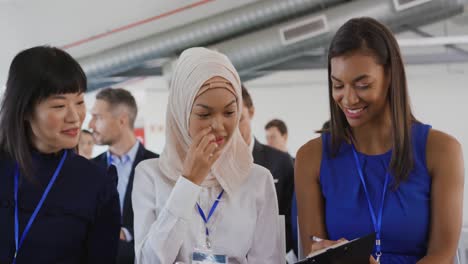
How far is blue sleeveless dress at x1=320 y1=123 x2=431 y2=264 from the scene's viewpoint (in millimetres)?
1874

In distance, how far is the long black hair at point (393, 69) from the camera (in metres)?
1.92

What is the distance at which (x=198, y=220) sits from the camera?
1962 mm

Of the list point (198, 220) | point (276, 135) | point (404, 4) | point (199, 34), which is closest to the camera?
point (198, 220)

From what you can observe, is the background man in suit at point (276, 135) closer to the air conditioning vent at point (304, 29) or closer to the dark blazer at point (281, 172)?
the air conditioning vent at point (304, 29)

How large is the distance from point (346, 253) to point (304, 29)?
5.73 m

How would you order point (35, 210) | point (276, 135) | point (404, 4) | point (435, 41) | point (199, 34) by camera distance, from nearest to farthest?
1. point (35, 210)
2. point (404, 4)
3. point (276, 135)
4. point (199, 34)
5. point (435, 41)

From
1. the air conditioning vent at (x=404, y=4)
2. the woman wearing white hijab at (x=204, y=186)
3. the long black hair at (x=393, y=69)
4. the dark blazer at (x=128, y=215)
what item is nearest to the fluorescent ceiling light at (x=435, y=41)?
the air conditioning vent at (x=404, y=4)

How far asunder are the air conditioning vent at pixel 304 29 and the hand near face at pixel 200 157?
5.45m

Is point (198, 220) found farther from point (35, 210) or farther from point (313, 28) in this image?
point (313, 28)

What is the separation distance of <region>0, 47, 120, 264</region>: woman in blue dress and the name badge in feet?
0.99

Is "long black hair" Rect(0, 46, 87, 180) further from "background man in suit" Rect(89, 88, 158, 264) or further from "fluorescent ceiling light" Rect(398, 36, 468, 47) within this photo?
"fluorescent ceiling light" Rect(398, 36, 468, 47)

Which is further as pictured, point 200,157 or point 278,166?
point 278,166

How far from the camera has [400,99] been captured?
76.4 inches

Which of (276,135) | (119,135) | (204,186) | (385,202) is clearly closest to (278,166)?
(119,135)
